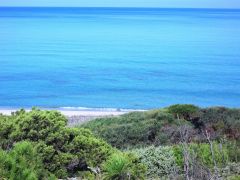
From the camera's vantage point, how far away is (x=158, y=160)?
10875mm

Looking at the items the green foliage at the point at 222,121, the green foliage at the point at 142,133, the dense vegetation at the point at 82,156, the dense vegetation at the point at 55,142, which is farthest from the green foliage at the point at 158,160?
the green foliage at the point at 222,121

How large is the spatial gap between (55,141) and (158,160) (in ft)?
8.48

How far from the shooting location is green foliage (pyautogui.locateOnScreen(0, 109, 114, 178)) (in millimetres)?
9086

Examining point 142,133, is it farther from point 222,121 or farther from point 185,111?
point 222,121

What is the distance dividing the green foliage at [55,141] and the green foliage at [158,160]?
1309 millimetres

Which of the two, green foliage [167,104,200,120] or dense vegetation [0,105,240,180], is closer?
dense vegetation [0,105,240,180]

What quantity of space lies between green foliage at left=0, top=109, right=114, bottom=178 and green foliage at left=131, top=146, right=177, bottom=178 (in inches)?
51.5

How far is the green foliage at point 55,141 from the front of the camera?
9086 millimetres

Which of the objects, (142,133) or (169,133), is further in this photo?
(142,133)

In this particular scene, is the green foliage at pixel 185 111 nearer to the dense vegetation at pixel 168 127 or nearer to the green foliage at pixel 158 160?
the dense vegetation at pixel 168 127

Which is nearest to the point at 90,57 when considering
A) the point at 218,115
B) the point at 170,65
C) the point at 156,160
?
the point at 170,65

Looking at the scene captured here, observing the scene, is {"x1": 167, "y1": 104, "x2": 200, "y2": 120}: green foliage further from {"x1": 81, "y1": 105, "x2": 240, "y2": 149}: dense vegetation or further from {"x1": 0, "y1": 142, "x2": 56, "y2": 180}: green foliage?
{"x1": 0, "y1": 142, "x2": 56, "y2": 180}: green foliage

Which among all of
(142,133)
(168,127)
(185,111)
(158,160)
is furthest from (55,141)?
(185,111)

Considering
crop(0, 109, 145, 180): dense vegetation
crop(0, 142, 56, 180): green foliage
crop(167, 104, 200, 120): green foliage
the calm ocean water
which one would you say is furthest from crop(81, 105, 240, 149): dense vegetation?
the calm ocean water
